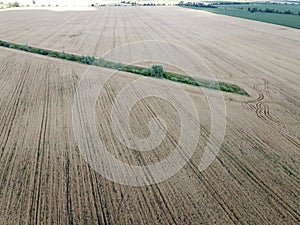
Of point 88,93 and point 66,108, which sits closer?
point 66,108

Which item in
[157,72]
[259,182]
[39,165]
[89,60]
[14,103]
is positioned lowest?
[259,182]

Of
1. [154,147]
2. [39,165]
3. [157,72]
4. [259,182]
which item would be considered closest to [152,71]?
[157,72]

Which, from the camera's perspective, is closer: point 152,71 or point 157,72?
point 157,72

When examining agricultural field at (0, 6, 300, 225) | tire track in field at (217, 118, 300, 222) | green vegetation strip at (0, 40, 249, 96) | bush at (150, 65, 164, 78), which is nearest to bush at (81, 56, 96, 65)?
green vegetation strip at (0, 40, 249, 96)

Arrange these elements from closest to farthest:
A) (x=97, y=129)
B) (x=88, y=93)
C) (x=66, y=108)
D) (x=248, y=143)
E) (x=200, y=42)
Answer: (x=248, y=143) → (x=97, y=129) → (x=66, y=108) → (x=88, y=93) → (x=200, y=42)

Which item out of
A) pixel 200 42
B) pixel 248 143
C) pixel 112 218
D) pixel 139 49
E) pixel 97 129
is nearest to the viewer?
pixel 112 218

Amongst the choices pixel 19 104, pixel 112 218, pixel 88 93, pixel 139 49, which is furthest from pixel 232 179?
pixel 139 49

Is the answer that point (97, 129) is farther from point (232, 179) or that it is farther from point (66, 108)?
point (232, 179)

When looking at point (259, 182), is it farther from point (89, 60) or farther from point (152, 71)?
point (89, 60)

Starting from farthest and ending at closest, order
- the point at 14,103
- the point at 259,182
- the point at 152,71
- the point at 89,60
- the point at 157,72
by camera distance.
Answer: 1. the point at 89,60
2. the point at 152,71
3. the point at 157,72
4. the point at 14,103
5. the point at 259,182

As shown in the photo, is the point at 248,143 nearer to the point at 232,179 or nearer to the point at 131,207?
the point at 232,179
